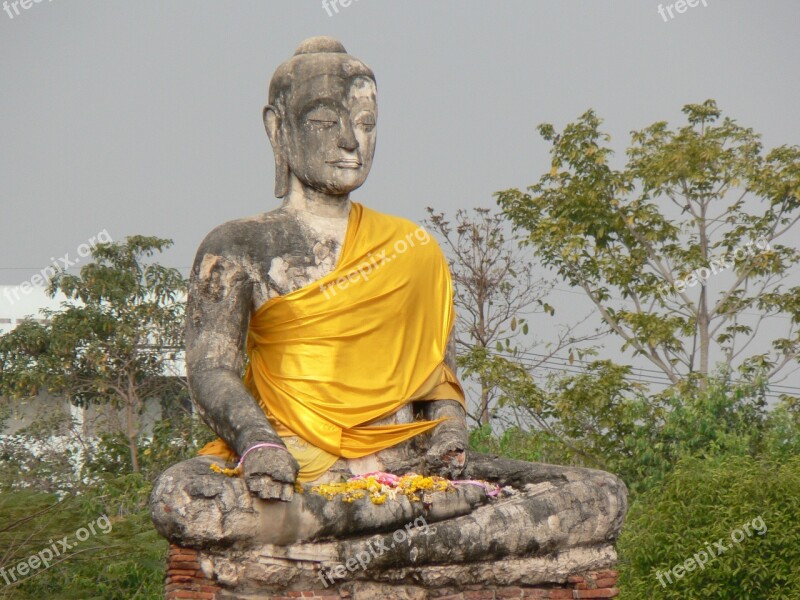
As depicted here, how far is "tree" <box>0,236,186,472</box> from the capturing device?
1609 centimetres

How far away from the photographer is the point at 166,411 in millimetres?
17672

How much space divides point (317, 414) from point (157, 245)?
26.9 feet

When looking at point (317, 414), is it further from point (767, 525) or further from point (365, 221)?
point (767, 525)

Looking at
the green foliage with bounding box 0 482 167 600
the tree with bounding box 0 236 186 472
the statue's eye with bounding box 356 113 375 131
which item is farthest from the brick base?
the tree with bounding box 0 236 186 472

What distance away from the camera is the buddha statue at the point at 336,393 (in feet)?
24.8

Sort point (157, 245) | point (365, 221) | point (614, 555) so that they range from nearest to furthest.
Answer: point (614, 555) → point (365, 221) → point (157, 245)

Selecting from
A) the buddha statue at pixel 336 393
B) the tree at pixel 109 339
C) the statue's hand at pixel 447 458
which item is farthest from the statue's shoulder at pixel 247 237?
the tree at pixel 109 339

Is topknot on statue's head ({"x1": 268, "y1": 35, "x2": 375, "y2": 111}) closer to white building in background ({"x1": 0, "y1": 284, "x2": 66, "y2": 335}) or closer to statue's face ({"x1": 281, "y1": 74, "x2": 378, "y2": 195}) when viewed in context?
statue's face ({"x1": 281, "y1": 74, "x2": 378, "y2": 195})

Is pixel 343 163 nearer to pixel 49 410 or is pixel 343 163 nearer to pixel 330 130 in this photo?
pixel 330 130

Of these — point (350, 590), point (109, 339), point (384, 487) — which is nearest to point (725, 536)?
point (384, 487)

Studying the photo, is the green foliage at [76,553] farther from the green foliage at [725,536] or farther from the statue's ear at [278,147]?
the green foliage at [725,536]

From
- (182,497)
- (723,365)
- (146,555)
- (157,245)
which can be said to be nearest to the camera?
(182,497)

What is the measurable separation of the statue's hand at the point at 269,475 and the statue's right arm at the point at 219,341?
0.41 metres

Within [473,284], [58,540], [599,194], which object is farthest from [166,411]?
[58,540]
